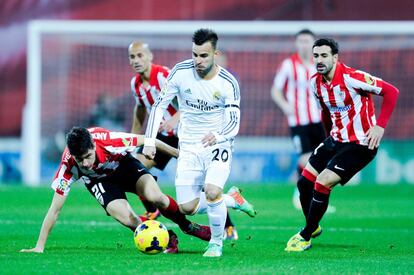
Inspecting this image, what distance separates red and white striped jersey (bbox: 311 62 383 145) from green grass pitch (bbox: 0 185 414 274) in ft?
3.69

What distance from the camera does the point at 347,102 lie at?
10.0 m

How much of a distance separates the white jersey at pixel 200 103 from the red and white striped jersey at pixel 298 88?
5430 mm

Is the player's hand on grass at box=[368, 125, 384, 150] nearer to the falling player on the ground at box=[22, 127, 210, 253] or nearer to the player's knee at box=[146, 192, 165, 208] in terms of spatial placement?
the falling player on the ground at box=[22, 127, 210, 253]

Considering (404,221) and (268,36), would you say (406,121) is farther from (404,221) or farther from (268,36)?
(404,221)

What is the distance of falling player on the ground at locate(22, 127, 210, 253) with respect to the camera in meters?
9.12

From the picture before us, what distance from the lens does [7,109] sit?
23828 millimetres

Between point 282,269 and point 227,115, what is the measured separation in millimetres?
1612

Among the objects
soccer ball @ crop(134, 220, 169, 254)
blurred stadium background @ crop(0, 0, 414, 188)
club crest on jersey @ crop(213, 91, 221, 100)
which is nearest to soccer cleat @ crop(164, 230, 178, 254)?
soccer ball @ crop(134, 220, 169, 254)

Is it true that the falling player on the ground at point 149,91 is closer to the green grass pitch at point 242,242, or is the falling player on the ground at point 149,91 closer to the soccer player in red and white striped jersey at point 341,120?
the green grass pitch at point 242,242

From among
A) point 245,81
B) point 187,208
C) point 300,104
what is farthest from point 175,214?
point 245,81

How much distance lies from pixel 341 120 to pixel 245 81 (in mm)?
12700

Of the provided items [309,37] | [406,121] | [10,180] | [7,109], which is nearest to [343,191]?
[406,121]

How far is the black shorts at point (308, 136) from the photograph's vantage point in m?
15.0

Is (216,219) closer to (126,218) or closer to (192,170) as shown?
(192,170)
